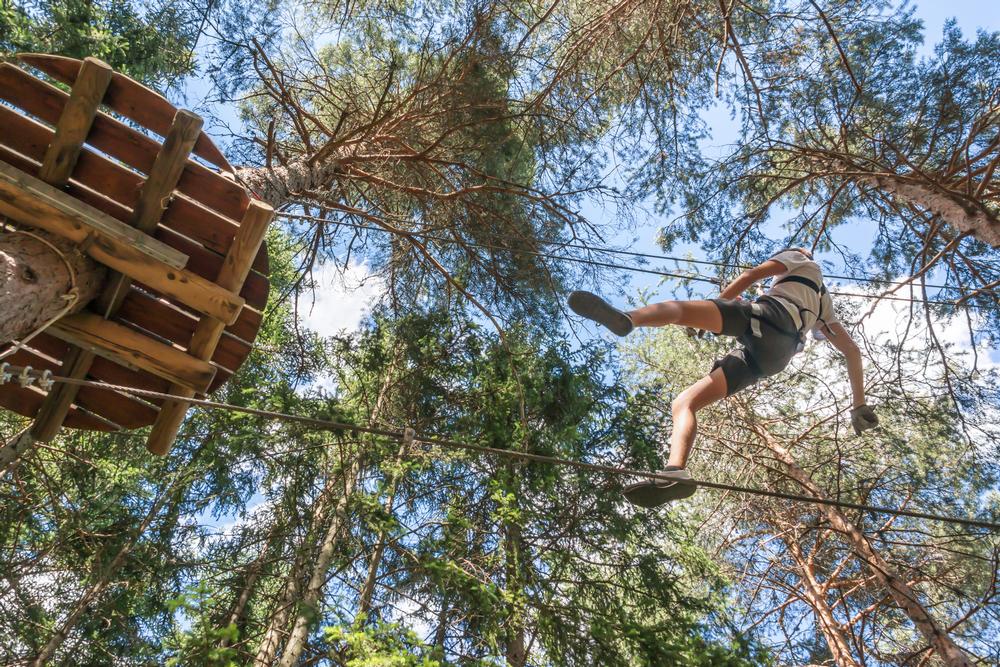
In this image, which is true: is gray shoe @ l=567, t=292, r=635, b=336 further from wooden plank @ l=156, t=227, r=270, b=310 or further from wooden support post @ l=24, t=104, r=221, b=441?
wooden plank @ l=156, t=227, r=270, b=310

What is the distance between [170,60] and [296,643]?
557cm

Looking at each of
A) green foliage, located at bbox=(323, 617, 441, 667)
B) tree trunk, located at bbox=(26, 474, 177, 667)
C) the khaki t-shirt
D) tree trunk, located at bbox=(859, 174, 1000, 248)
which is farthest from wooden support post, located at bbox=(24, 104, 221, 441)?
tree trunk, located at bbox=(859, 174, 1000, 248)

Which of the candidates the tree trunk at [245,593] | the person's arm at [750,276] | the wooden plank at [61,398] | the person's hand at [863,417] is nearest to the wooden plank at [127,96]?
the wooden plank at [61,398]

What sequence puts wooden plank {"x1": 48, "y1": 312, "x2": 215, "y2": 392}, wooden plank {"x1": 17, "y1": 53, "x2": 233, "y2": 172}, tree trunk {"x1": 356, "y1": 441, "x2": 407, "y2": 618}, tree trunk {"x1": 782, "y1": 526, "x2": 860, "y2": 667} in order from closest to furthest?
wooden plank {"x1": 17, "y1": 53, "x2": 233, "y2": 172}
wooden plank {"x1": 48, "y1": 312, "x2": 215, "y2": 392}
tree trunk {"x1": 356, "y1": 441, "x2": 407, "y2": 618}
tree trunk {"x1": 782, "y1": 526, "x2": 860, "y2": 667}

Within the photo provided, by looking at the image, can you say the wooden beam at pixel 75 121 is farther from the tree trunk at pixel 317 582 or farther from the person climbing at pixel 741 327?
the tree trunk at pixel 317 582

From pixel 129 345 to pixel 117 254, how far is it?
479 millimetres

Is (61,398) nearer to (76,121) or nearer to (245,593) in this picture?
(76,121)

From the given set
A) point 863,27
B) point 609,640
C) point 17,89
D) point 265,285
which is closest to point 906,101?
point 863,27

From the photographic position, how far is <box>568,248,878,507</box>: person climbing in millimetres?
3080

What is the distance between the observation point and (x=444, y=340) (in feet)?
22.7

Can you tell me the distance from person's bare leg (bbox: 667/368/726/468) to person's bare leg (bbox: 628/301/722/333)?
30 centimetres

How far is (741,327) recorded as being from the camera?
349 centimetres

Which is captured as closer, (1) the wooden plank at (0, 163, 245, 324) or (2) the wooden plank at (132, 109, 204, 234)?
(1) the wooden plank at (0, 163, 245, 324)

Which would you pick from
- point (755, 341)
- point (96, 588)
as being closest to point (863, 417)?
point (755, 341)
